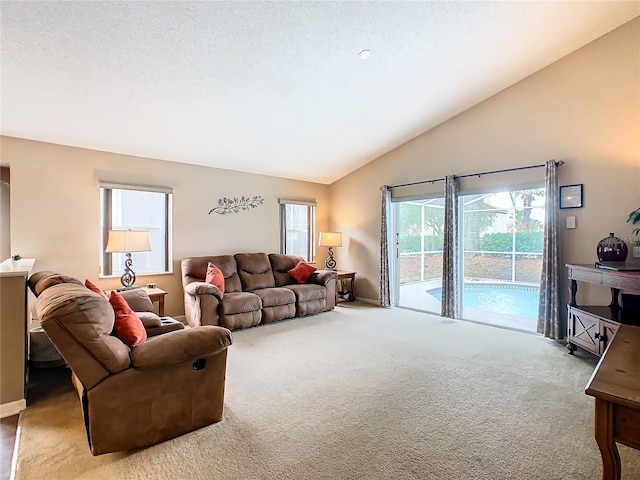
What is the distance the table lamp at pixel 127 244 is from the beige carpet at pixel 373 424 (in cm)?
173

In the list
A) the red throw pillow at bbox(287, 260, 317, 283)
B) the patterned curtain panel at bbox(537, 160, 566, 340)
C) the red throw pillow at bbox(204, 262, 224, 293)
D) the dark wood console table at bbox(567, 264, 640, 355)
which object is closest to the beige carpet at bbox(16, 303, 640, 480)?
the dark wood console table at bbox(567, 264, 640, 355)

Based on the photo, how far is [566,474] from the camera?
5.78ft

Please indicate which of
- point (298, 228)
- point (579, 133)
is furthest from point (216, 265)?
point (579, 133)

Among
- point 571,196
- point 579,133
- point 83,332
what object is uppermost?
point 579,133

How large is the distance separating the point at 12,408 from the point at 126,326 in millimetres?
1182

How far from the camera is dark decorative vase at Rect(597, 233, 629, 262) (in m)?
3.44

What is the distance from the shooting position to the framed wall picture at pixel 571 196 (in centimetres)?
396

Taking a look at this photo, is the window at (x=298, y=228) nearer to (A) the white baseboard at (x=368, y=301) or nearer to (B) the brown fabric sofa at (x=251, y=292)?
(B) the brown fabric sofa at (x=251, y=292)

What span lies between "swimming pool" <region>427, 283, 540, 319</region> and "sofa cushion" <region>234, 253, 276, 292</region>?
9.10 ft

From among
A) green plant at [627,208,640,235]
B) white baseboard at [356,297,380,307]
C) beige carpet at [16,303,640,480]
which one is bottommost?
beige carpet at [16,303,640,480]

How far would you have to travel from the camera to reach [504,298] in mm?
4828

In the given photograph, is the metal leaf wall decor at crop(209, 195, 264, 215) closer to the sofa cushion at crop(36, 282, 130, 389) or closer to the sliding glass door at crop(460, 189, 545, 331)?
the sliding glass door at crop(460, 189, 545, 331)

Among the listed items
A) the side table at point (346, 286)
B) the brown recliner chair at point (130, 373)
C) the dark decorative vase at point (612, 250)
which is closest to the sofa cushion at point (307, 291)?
the side table at point (346, 286)

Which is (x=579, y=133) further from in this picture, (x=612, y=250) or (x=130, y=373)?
(x=130, y=373)
